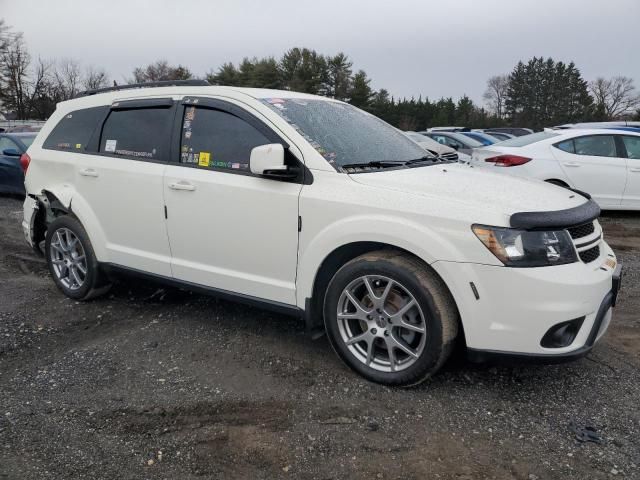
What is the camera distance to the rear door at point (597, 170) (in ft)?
28.2

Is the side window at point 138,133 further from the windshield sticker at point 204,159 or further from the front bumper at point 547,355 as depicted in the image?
the front bumper at point 547,355

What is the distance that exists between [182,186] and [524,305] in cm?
242

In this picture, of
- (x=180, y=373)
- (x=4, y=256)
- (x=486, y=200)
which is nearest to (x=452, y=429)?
(x=486, y=200)

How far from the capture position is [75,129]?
4.93 m

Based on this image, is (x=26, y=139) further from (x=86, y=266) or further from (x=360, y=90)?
(x=360, y=90)

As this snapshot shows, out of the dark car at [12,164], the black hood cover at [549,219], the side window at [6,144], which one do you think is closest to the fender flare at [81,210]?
the black hood cover at [549,219]

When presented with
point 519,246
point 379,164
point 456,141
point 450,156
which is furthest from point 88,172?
point 456,141

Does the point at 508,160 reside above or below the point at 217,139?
below

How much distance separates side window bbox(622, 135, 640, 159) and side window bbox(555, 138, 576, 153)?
2.72 ft

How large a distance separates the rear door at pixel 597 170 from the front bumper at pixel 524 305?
6.15 m

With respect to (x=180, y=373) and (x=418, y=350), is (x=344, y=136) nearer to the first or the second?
(x=418, y=350)

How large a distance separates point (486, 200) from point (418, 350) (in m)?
0.93

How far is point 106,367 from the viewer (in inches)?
145

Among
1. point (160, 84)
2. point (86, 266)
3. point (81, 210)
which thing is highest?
point (160, 84)
